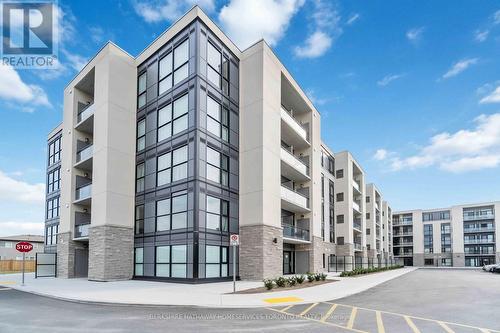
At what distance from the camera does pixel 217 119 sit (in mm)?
22766

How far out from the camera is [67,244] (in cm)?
2636

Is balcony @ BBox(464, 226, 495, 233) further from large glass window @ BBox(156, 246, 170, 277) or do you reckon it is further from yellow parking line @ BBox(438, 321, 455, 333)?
yellow parking line @ BBox(438, 321, 455, 333)

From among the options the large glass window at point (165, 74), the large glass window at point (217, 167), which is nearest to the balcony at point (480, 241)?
the large glass window at point (217, 167)

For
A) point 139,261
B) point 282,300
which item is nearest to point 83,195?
point 139,261

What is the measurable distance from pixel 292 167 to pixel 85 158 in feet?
51.3

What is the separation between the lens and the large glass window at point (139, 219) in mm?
23172

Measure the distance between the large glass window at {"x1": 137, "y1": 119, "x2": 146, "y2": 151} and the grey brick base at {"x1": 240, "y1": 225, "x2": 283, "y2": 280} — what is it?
362 inches

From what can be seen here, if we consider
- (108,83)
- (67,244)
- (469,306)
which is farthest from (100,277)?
(469,306)

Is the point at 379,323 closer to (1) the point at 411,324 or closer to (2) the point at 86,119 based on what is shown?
(1) the point at 411,324

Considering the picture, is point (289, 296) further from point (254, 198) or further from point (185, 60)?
point (185, 60)

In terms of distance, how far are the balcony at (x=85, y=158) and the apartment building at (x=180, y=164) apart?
8 centimetres

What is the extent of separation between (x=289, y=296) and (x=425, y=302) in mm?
5202

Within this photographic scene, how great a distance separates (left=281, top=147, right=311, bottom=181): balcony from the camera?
86.8 ft

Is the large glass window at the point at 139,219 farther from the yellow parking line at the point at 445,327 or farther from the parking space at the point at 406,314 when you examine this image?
the yellow parking line at the point at 445,327
